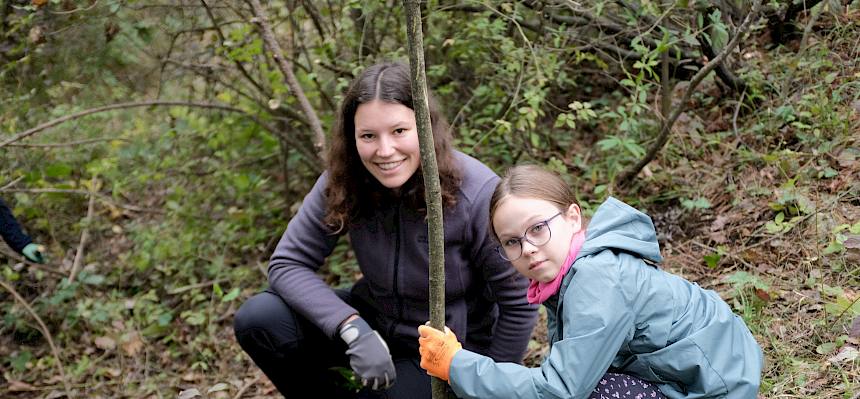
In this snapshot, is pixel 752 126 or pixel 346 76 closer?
pixel 752 126

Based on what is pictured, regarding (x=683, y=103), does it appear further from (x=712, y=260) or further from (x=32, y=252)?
(x=32, y=252)

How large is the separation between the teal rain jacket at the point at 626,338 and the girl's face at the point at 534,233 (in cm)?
6

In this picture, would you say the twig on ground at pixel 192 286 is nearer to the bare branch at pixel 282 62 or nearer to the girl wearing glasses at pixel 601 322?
the bare branch at pixel 282 62

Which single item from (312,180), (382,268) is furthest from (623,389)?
(312,180)

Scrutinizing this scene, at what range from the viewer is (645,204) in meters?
3.41

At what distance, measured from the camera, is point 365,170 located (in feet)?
7.48

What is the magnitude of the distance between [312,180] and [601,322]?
9.51ft

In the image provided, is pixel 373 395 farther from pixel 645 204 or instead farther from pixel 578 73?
pixel 578 73

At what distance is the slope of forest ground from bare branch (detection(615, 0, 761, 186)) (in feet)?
0.23

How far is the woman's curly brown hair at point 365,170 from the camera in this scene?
2.11 m

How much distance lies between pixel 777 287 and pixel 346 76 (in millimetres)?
2220

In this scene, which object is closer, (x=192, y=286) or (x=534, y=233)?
(x=534, y=233)

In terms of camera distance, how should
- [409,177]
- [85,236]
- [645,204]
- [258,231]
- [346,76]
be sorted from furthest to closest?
1. [85,236]
2. [258,231]
3. [346,76]
4. [645,204]
5. [409,177]

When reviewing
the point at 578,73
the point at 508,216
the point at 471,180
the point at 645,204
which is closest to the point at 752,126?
the point at 645,204
